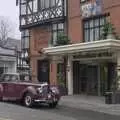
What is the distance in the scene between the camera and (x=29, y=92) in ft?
73.4

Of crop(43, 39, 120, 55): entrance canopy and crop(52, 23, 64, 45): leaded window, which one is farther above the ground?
crop(52, 23, 64, 45): leaded window

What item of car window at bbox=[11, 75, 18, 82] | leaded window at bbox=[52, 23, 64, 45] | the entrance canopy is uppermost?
leaded window at bbox=[52, 23, 64, 45]

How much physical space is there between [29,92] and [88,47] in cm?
586

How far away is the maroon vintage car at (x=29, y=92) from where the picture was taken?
22.0 meters

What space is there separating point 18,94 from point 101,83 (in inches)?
344

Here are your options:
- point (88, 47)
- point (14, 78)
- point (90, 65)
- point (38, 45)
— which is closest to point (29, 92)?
point (14, 78)

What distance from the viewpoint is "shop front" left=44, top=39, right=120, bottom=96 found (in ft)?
86.5

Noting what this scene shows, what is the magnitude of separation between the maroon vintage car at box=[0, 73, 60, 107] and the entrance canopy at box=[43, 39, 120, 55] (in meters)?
4.28

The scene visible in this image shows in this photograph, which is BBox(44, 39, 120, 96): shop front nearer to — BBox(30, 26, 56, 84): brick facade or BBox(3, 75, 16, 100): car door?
BBox(30, 26, 56, 84): brick facade

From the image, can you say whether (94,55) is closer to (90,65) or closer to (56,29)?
(90,65)

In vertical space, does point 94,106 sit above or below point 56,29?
below

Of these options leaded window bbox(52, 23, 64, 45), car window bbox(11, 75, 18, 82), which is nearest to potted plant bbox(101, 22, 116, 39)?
car window bbox(11, 75, 18, 82)

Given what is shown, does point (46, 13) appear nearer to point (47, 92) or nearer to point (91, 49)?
point (91, 49)

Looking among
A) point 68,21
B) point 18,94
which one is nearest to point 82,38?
point 68,21
